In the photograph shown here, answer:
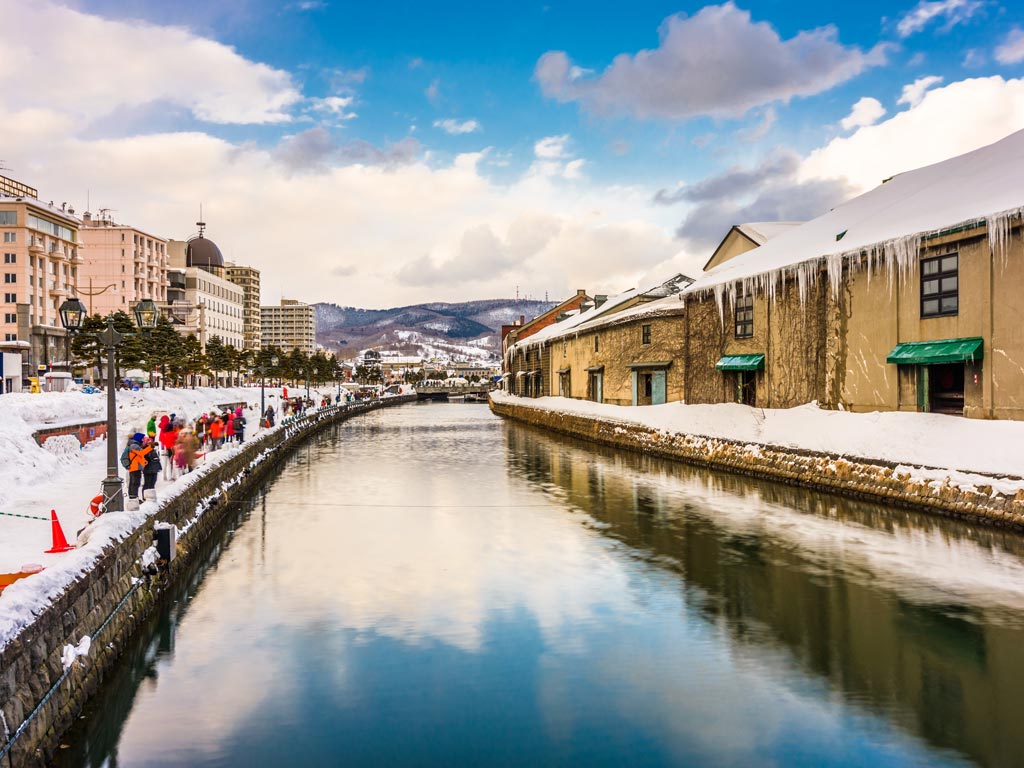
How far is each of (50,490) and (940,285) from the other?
26.5m

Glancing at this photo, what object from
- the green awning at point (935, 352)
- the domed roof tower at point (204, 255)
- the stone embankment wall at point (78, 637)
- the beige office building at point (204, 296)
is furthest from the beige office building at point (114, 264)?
the green awning at point (935, 352)

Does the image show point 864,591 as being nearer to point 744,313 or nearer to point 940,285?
point 940,285

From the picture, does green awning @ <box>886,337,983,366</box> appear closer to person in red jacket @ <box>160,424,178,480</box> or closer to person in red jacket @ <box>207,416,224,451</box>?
person in red jacket @ <box>160,424,178,480</box>

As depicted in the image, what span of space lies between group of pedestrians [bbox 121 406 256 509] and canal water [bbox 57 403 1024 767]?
2.39 m

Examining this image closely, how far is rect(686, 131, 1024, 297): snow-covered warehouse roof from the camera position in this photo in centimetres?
2264

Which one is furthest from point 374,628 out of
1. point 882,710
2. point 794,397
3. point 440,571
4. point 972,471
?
point 794,397

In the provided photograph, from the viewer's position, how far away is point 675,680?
33.3 feet

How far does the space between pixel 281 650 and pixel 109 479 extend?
15.4ft

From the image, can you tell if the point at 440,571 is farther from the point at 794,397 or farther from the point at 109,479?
the point at 794,397

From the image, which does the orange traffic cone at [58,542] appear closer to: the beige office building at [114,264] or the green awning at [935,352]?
the green awning at [935,352]

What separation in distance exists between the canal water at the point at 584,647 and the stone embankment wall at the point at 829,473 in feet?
2.22

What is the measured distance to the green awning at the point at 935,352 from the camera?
22.0 meters

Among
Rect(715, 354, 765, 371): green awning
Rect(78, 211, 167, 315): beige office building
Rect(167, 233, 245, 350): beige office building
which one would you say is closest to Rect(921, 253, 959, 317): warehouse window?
Rect(715, 354, 765, 371): green awning

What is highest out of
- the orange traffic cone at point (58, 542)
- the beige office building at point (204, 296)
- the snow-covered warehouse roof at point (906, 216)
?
the beige office building at point (204, 296)
